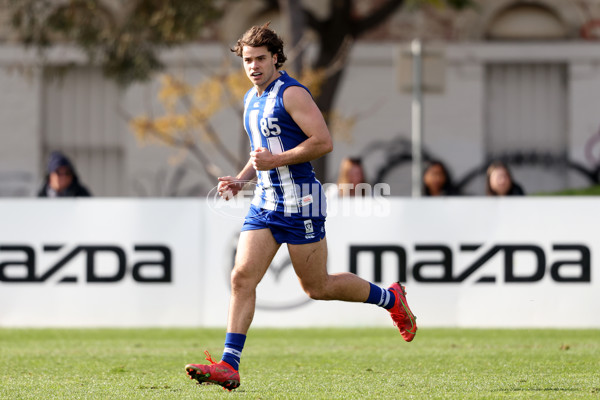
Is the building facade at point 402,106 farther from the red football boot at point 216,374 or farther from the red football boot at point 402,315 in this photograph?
the red football boot at point 216,374

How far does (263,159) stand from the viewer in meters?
6.39

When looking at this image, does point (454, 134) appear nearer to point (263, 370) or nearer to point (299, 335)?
point (299, 335)

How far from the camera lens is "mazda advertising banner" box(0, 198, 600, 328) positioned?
11.2 meters

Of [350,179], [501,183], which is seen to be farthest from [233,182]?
[501,183]

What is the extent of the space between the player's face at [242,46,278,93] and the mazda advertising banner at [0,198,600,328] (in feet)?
15.9

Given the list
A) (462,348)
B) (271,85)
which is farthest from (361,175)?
(271,85)

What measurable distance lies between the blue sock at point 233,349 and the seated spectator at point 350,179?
5.75 metres

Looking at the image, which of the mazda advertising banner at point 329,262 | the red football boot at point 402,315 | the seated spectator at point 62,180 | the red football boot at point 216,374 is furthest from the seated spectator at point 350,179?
the red football boot at point 216,374

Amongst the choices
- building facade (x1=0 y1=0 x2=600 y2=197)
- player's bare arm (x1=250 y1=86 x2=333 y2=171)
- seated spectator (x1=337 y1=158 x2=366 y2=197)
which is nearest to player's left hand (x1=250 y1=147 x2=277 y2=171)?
player's bare arm (x1=250 y1=86 x2=333 y2=171)

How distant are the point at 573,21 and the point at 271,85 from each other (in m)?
20.3

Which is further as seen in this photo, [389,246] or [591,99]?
[591,99]

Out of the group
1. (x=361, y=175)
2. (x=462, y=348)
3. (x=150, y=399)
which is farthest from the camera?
(x=361, y=175)

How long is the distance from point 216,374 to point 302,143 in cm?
140

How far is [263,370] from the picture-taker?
779 centimetres
